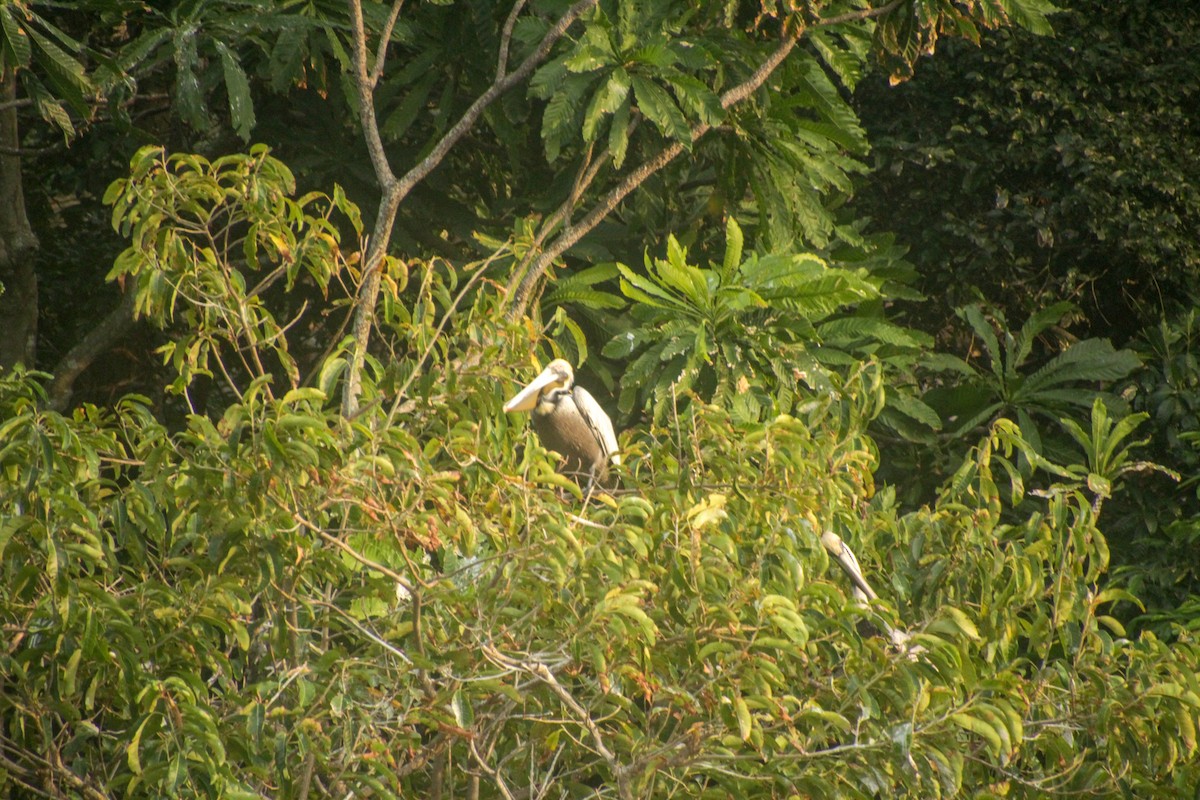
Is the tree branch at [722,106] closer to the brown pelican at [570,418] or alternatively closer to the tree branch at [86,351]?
the brown pelican at [570,418]

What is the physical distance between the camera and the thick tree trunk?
207 inches

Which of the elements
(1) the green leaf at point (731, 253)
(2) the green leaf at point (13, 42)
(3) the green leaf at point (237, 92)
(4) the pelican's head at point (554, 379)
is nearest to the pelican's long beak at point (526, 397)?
(4) the pelican's head at point (554, 379)

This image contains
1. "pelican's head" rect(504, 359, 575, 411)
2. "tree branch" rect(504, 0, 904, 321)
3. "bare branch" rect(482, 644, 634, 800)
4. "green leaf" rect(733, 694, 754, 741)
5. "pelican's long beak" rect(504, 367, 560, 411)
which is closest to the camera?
"green leaf" rect(733, 694, 754, 741)

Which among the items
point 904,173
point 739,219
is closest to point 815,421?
point 739,219

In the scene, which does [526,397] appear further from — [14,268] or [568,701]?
[14,268]

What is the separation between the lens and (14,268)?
17.3 feet

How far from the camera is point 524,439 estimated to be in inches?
122

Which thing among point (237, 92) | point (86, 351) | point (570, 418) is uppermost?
point (237, 92)

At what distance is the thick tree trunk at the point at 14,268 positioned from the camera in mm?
5250

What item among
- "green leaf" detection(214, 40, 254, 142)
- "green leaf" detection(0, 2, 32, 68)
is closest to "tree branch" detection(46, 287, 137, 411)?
"green leaf" detection(214, 40, 254, 142)

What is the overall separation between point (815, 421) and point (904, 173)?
13.4ft

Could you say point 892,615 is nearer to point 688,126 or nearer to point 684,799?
point 684,799

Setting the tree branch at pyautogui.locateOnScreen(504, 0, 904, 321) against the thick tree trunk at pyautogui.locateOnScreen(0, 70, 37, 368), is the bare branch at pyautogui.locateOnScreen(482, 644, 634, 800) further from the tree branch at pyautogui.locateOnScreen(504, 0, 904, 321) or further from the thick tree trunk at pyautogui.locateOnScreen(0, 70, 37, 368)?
the thick tree trunk at pyautogui.locateOnScreen(0, 70, 37, 368)

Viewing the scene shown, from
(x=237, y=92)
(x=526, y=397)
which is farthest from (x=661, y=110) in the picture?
(x=237, y=92)
